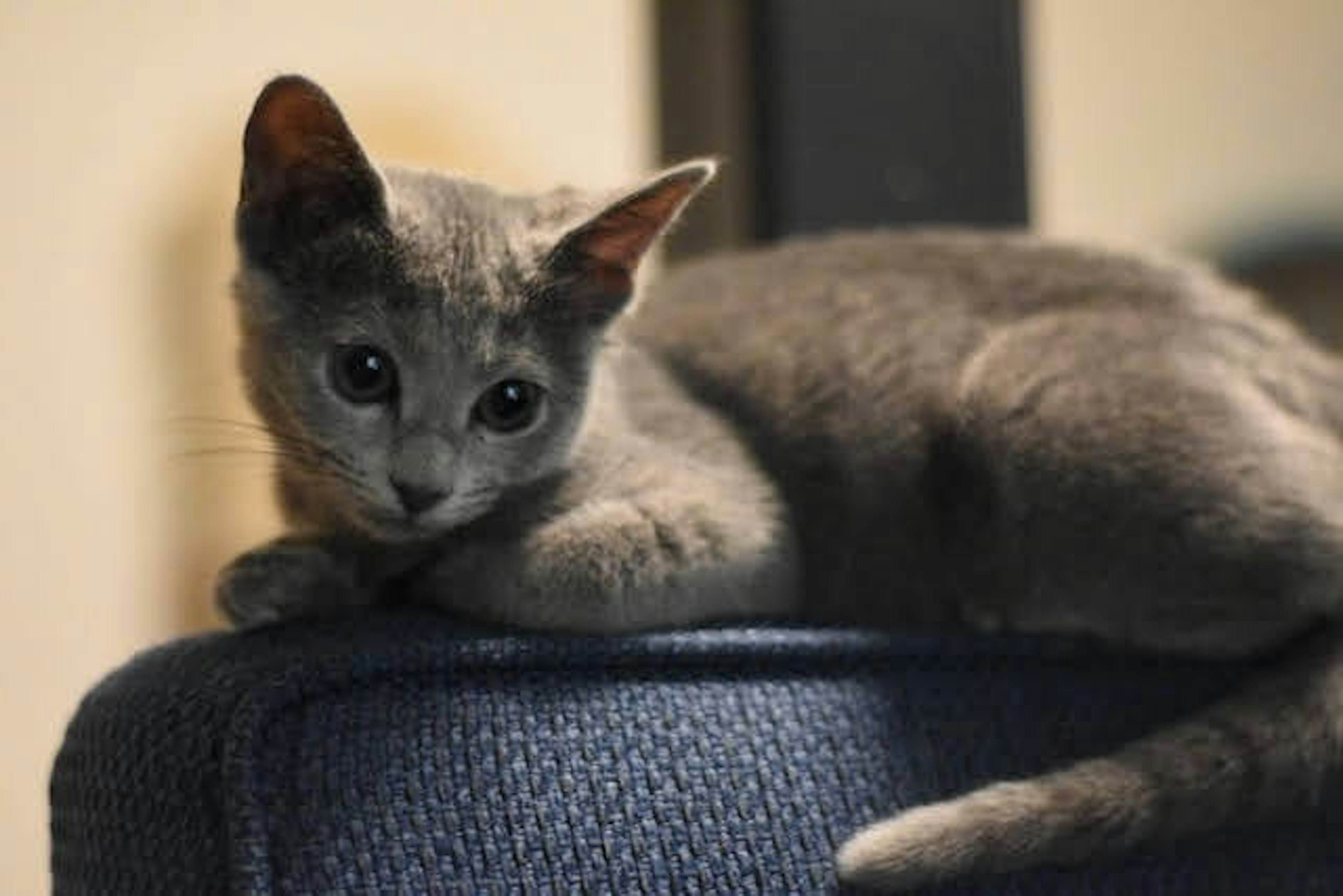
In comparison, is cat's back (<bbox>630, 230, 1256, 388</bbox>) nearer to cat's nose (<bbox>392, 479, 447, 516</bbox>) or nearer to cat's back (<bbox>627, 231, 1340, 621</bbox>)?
cat's back (<bbox>627, 231, 1340, 621</bbox>)

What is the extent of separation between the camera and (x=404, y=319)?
4.23 ft

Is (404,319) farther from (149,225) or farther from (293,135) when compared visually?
(149,225)

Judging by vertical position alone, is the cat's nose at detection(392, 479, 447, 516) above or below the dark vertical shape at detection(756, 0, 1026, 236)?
below

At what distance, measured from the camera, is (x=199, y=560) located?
8.77 ft

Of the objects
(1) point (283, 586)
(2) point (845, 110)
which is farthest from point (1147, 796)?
(2) point (845, 110)

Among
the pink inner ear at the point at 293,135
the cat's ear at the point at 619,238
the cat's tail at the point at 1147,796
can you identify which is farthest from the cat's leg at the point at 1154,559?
the pink inner ear at the point at 293,135

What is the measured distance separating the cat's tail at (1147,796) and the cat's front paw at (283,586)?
1.43 ft

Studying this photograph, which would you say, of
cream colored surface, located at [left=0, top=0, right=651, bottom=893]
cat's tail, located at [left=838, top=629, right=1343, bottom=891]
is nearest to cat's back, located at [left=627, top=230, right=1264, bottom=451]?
cat's tail, located at [left=838, top=629, right=1343, bottom=891]

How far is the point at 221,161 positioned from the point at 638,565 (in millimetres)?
1596

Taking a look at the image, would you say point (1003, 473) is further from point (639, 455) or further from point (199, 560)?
point (199, 560)

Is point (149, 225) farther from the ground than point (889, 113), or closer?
closer

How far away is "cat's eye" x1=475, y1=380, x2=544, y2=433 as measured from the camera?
4.41 feet

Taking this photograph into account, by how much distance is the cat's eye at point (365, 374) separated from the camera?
1.29m

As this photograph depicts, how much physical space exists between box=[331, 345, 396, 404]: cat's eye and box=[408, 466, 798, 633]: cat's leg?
144mm
